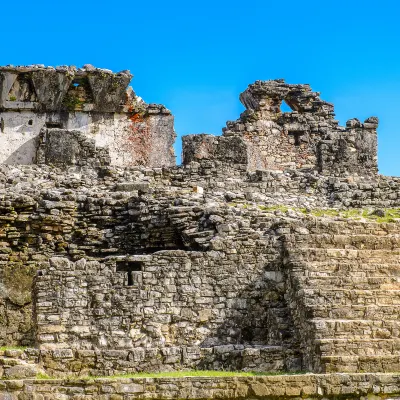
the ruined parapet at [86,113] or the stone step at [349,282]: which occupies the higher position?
the ruined parapet at [86,113]

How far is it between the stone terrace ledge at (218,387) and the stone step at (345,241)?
4.36 metres

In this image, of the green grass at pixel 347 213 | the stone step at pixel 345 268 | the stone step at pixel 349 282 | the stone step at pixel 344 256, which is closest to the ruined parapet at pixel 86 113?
the green grass at pixel 347 213

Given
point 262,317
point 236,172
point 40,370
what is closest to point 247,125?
point 236,172

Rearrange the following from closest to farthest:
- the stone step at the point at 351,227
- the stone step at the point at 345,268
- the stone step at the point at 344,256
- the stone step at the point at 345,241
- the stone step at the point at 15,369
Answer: the stone step at the point at 15,369
the stone step at the point at 345,268
the stone step at the point at 344,256
the stone step at the point at 345,241
the stone step at the point at 351,227

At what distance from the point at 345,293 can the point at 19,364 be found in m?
5.25

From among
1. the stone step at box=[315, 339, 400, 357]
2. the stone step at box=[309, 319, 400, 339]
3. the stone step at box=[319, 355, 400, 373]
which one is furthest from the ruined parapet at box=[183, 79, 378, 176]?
the stone step at box=[319, 355, 400, 373]

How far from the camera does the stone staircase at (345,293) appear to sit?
52.4ft

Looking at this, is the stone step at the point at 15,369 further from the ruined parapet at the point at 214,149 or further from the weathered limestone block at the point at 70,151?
the ruined parapet at the point at 214,149

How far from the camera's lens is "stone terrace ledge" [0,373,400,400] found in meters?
13.8

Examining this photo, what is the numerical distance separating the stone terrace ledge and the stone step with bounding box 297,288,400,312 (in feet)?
8.19

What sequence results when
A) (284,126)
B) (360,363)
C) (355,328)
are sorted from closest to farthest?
(360,363), (355,328), (284,126)

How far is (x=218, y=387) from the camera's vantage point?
46.3ft

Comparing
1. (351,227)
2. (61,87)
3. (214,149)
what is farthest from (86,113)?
(351,227)

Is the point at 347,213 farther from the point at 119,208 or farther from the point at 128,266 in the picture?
the point at 128,266
